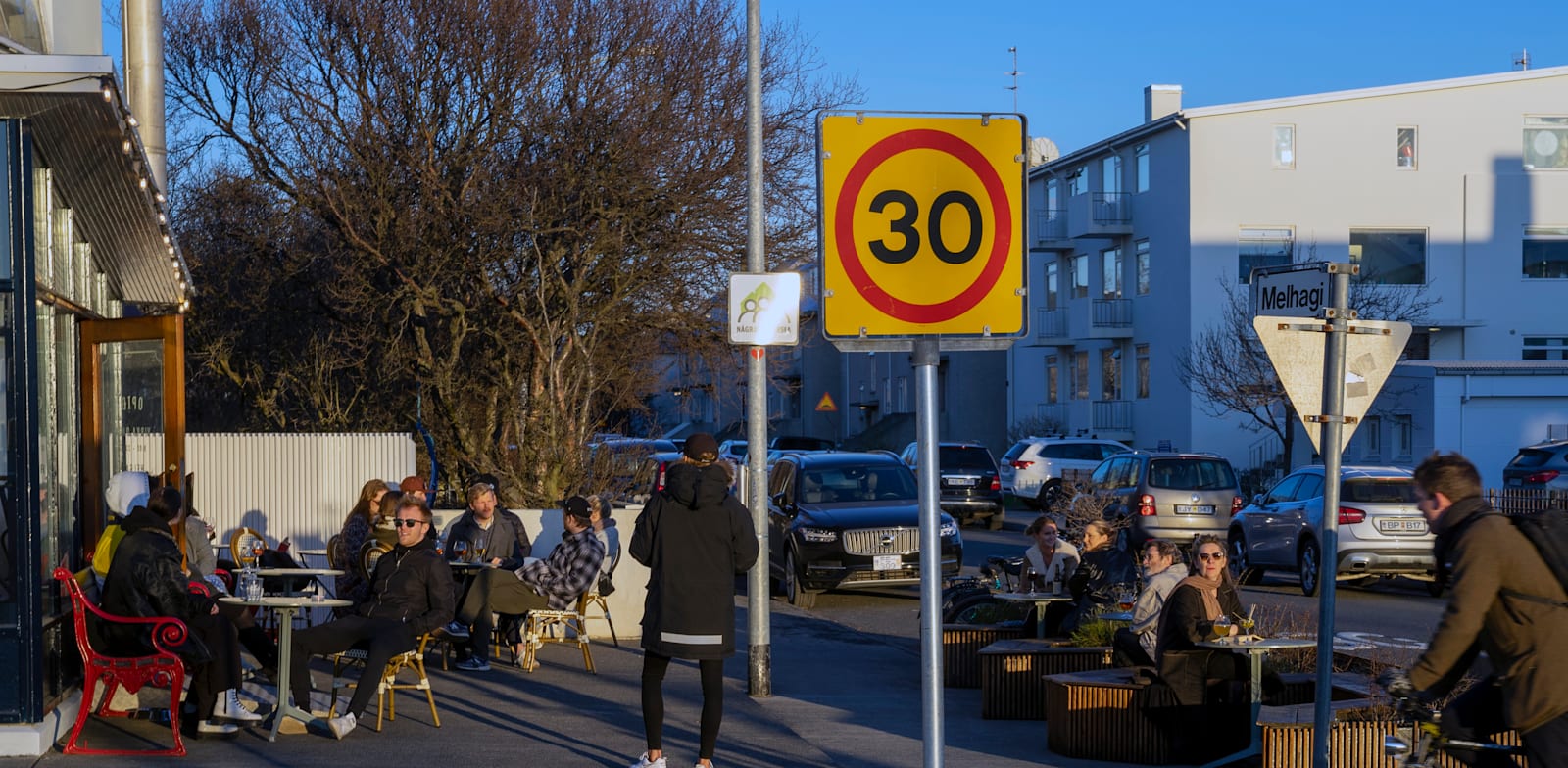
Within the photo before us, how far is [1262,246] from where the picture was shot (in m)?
41.9

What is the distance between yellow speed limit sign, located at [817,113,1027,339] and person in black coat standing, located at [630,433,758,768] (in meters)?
3.54

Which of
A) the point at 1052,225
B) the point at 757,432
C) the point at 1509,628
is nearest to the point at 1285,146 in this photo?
the point at 1052,225

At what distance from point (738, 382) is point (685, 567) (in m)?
14.6

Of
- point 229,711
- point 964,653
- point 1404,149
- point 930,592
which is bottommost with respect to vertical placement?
point 964,653

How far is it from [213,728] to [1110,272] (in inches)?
1592

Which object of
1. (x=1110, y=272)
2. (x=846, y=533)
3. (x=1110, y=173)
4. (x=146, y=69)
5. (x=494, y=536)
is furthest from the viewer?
(x=1110, y=272)

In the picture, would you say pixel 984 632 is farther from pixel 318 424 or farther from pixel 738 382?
pixel 318 424

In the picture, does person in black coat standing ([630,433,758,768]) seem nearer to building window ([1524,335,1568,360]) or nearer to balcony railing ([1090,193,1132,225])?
balcony railing ([1090,193,1132,225])

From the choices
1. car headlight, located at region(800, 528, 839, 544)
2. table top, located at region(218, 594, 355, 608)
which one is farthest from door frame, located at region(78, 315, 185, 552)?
car headlight, located at region(800, 528, 839, 544)

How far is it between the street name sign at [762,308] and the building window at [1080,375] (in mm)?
39929

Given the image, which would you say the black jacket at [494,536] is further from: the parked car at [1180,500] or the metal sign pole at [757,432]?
the parked car at [1180,500]

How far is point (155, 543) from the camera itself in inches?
365

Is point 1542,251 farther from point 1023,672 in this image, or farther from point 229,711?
point 229,711

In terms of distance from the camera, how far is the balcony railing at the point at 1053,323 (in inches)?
1962
